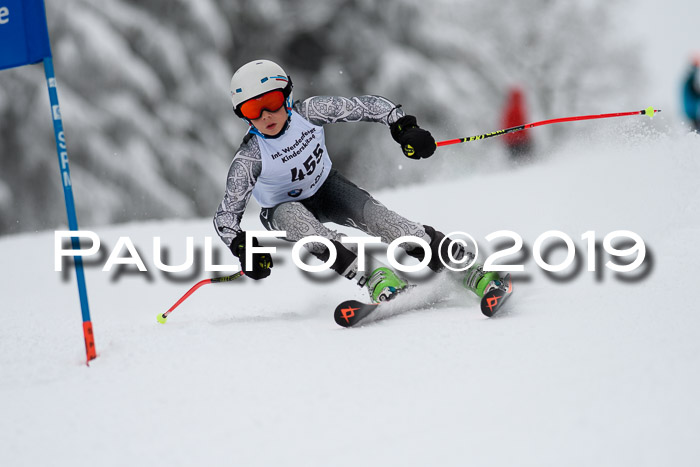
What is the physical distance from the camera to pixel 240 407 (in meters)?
1.96

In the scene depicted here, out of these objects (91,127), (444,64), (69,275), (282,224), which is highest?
(444,64)

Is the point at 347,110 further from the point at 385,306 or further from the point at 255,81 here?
the point at 385,306

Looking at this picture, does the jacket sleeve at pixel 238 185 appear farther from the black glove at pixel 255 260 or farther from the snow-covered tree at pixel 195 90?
the snow-covered tree at pixel 195 90

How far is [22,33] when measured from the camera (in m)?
2.66

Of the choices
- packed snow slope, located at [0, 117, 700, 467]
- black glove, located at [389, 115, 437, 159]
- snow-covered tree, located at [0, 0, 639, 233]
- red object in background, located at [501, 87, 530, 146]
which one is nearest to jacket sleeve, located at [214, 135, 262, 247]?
packed snow slope, located at [0, 117, 700, 467]

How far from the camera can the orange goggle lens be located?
122 inches

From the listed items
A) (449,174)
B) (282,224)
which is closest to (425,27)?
(449,174)

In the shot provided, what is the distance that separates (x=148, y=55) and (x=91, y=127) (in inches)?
57.0

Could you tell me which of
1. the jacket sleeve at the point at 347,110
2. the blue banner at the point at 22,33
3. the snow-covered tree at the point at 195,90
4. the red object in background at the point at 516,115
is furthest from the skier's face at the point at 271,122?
the red object in background at the point at 516,115

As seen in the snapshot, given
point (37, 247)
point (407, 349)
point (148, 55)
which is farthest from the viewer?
point (148, 55)

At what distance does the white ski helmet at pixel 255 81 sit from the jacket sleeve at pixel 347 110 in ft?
0.63

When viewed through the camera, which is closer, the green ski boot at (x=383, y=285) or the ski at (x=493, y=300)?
the ski at (x=493, y=300)

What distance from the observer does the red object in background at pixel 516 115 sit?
1114 centimetres

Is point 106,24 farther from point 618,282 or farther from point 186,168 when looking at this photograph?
point 618,282
